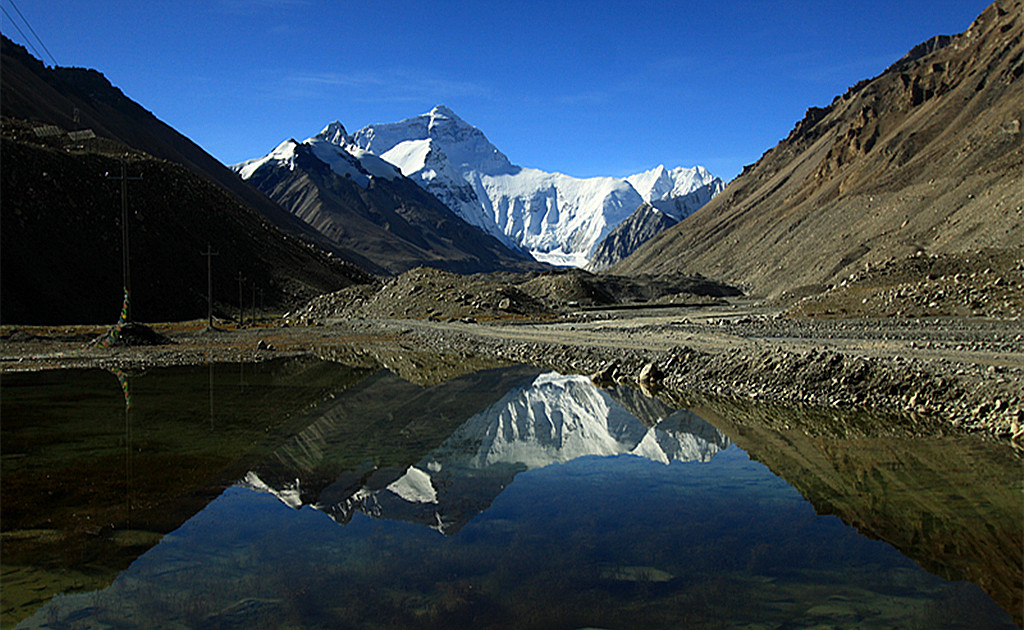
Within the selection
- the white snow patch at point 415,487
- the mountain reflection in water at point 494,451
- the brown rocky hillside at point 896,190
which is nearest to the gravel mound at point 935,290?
the brown rocky hillside at point 896,190

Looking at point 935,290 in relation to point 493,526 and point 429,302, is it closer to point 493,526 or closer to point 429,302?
point 493,526

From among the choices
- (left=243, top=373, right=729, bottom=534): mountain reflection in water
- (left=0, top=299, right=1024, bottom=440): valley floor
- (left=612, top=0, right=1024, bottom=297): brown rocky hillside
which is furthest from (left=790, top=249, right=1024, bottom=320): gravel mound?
(left=243, top=373, right=729, bottom=534): mountain reflection in water

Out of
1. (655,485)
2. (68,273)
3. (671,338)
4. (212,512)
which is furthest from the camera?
(68,273)

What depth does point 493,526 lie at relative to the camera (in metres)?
8.75

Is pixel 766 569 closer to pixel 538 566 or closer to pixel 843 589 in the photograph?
pixel 843 589

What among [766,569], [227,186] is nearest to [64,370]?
[766,569]

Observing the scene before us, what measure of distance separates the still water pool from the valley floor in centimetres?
253

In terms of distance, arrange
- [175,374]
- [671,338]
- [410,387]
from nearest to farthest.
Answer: [410,387] < [175,374] < [671,338]

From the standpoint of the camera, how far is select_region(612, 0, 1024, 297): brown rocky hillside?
6297cm

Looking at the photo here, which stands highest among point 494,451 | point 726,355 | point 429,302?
point 429,302

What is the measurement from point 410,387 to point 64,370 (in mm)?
12963

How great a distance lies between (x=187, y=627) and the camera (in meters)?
6.08

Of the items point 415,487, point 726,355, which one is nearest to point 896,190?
point 726,355

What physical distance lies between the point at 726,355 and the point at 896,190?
77.7 metres
